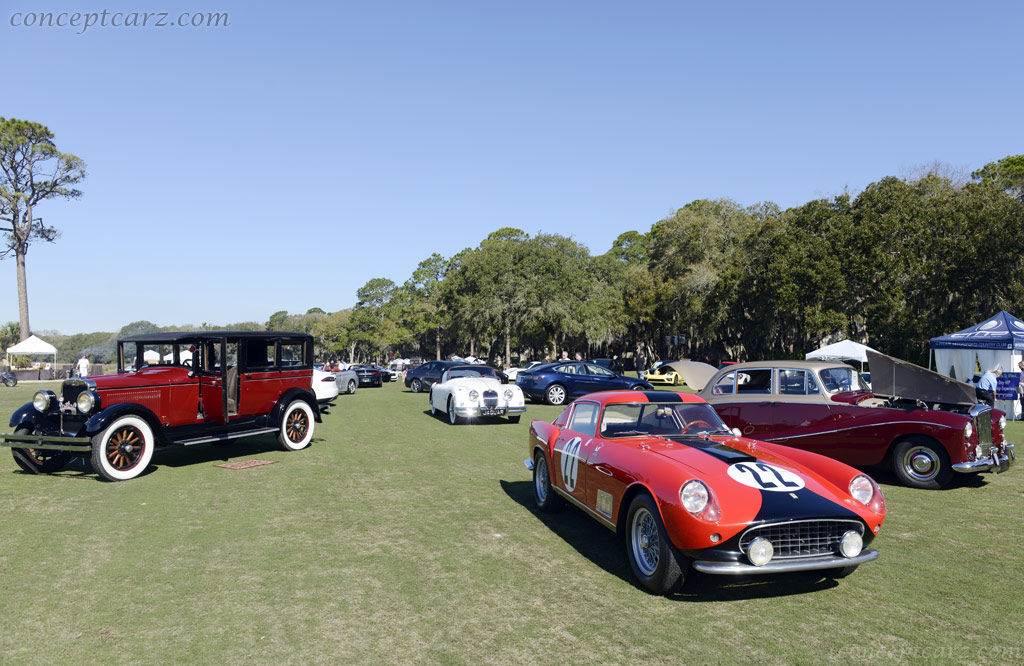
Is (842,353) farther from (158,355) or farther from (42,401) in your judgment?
(42,401)

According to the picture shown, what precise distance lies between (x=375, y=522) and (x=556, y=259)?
160 feet

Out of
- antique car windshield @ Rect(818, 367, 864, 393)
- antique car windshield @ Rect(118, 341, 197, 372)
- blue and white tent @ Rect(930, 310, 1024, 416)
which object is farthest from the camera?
blue and white tent @ Rect(930, 310, 1024, 416)

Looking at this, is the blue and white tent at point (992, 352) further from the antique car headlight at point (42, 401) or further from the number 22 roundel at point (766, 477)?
the antique car headlight at point (42, 401)

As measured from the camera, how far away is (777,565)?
14.6 ft

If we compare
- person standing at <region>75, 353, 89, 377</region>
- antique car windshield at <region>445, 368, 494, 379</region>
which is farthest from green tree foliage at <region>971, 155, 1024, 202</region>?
person standing at <region>75, 353, 89, 377</region>

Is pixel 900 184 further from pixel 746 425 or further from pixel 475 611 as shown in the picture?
pixel 475 611

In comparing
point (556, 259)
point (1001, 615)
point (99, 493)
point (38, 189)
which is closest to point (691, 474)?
point (1001, 615)

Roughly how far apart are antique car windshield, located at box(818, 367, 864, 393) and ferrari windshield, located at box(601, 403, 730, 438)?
4016mm

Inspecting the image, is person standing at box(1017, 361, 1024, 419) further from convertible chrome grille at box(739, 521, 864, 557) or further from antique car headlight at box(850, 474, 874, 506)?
convertible chrome grille at box(739, 521, 864, 557)

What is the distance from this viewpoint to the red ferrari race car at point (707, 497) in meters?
4.49

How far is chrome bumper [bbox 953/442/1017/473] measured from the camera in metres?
8.23

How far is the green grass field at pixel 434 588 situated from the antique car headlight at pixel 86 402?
1.14 metres

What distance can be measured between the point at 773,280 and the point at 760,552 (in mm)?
35818

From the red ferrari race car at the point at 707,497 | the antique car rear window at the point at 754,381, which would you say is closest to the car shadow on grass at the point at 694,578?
the red ferrari race car at the point at 707,497
